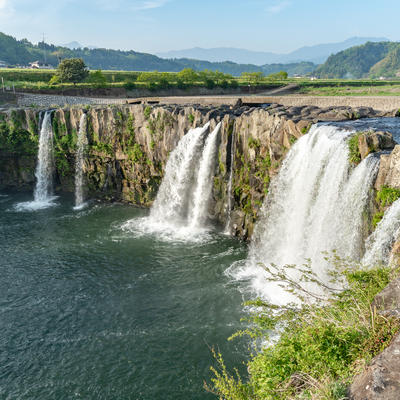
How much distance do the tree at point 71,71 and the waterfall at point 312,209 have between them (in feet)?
208

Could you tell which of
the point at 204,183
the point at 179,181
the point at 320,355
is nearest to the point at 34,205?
the point at 179,181

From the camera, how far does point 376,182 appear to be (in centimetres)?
1973

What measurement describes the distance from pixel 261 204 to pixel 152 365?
17446 millimetres

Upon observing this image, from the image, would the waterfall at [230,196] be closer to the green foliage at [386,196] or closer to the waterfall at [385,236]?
the green foliage at [386,196]

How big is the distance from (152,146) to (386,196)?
2801 cm

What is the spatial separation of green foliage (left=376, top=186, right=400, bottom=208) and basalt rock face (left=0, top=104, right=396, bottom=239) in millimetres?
4123

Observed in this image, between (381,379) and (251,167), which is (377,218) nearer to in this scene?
(381,379)

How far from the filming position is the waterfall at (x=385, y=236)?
16.7 m

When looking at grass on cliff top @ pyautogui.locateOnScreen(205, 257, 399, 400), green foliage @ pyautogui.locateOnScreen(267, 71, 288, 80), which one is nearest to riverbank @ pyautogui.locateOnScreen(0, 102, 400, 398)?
grass on cliff top @ pyautogui.locateOnScreen(205, 257, 399, 400)

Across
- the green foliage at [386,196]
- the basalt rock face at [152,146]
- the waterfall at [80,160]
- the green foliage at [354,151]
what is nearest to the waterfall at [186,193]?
the basalt rock face at [152,146]

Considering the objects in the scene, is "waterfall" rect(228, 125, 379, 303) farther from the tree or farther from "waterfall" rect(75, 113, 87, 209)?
the tree

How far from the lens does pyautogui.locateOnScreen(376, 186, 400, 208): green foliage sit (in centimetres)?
1852

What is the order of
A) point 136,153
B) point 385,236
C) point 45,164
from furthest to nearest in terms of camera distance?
point 45,164 → point 136,153 → point 385,236

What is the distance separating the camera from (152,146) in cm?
4172
